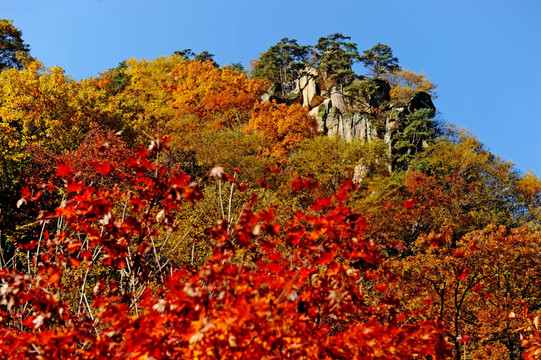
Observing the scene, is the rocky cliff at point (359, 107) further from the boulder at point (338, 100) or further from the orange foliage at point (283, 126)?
the orange foliage at point (283, 126)

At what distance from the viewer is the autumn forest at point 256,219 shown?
3.29 metres

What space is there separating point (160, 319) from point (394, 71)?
148 feet

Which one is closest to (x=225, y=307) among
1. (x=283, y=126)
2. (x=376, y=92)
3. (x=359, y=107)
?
(x=283, y=126)

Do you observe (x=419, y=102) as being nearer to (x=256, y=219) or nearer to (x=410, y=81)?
(x=410, y=81)

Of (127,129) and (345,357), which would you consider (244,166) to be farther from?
(345,357)

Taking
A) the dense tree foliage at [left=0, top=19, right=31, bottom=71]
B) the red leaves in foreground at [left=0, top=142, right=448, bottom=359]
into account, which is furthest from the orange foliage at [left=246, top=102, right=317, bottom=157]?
the red leaves in foreground at [left=0, top=142, right=448, bottom=359]

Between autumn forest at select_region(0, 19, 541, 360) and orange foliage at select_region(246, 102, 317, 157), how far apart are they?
164mm

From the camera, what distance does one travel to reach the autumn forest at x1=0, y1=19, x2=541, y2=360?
10.8 ft

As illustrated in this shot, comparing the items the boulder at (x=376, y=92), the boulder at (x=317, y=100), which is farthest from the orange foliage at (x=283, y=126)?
the boulder at (x=317, y=100)

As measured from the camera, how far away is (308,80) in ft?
131

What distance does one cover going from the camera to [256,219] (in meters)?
3.53

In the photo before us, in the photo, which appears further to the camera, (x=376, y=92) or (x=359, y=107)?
(x=376, y=92)

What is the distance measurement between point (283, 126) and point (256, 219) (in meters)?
25.4

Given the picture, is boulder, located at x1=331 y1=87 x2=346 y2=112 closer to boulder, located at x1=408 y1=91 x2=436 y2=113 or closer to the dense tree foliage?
boulder, located at x1=408 y1=91 x2=436 y2=113
